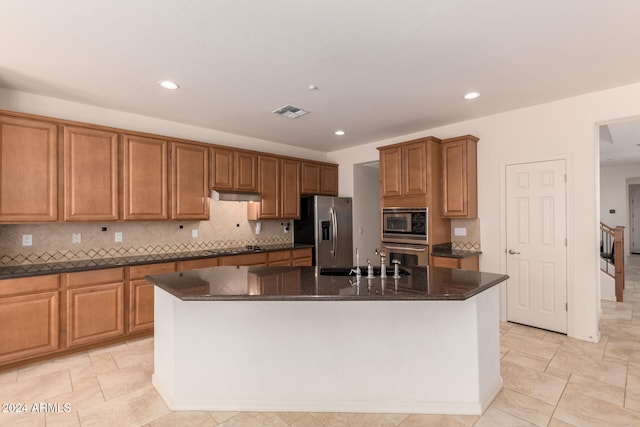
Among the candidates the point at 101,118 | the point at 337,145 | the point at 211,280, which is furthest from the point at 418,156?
the point at 101,118

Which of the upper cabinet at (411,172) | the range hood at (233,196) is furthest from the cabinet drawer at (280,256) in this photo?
the upper cabinet at (411,172)

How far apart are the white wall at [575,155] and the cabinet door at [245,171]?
3.26 m

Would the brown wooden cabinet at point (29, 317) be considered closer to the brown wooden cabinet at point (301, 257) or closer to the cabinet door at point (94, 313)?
the cabinet door at point (94, 313)

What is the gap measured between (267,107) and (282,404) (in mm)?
2970

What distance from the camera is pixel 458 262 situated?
13.0 ft

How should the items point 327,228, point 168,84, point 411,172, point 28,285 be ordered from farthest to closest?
point 327,228
point 411,172
point 168,84
point 28,285

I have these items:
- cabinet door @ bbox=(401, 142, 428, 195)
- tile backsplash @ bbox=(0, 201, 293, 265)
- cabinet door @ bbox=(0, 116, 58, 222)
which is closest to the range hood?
tile backsplash @ bbox=(0, 201, 293, 265)

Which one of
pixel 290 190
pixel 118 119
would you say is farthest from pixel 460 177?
pixel 118 119

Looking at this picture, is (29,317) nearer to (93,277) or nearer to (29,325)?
(29,325)

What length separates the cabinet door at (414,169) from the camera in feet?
14.1

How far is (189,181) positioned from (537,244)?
432 centimetres

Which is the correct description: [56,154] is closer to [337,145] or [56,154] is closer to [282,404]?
[282,404]

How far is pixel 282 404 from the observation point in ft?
7.39

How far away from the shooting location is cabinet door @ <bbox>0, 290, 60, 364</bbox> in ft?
9.36
